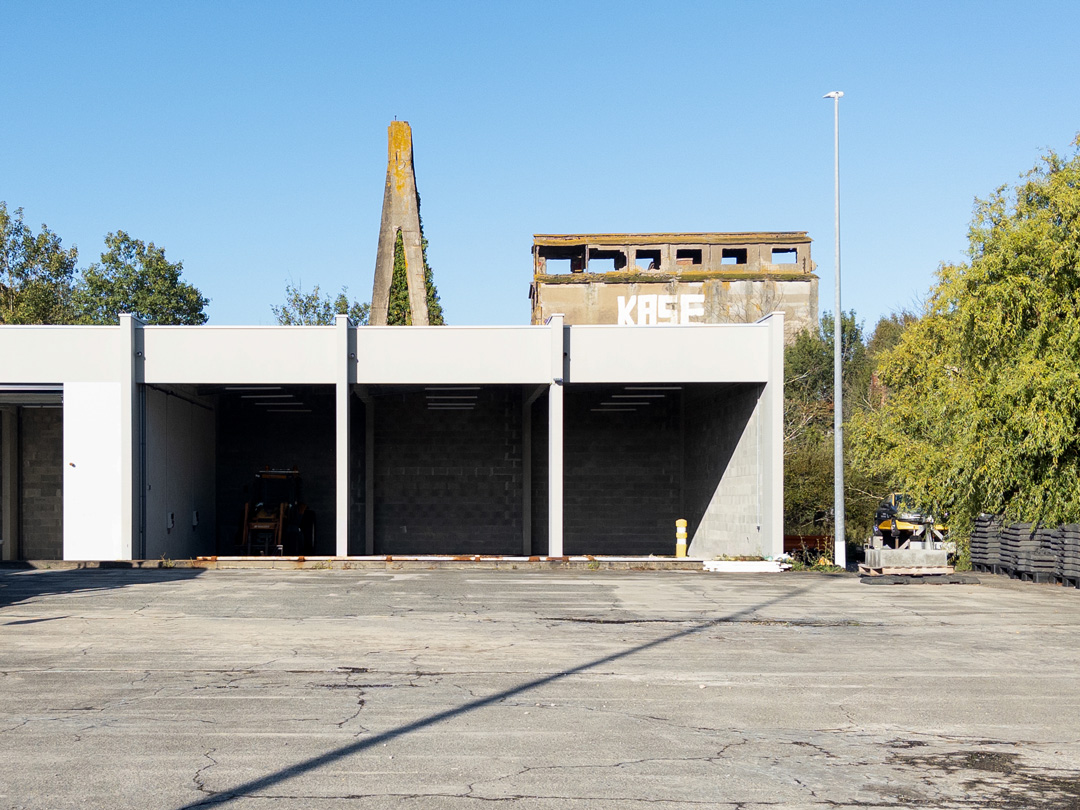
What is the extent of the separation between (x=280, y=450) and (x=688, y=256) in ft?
138

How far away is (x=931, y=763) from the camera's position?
740 centimetres

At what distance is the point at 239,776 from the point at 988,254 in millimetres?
20062

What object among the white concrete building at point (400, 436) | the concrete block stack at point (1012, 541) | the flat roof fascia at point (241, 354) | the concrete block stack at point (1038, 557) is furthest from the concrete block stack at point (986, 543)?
the flat roof fascia at point (241, 354)

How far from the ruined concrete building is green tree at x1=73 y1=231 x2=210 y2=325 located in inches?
850

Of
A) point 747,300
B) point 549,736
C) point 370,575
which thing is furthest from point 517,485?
point 747,300

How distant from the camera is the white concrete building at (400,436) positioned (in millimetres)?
24281

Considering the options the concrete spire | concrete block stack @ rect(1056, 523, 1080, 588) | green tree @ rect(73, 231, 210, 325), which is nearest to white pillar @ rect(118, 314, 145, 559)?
the concrete spire

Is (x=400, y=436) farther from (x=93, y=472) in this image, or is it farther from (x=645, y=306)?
(x=645, y=306)

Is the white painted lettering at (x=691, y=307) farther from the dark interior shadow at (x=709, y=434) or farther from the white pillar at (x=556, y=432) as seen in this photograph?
the white pillar at (x=556, y=432)

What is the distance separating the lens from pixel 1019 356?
71.0 ft

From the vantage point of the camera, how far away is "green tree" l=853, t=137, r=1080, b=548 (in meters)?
21.0

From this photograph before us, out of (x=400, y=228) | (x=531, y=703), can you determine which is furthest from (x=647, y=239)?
(x=531, y=703)

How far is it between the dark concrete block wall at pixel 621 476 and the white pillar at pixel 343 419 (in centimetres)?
906

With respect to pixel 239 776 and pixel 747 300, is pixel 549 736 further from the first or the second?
pixel 747 300
